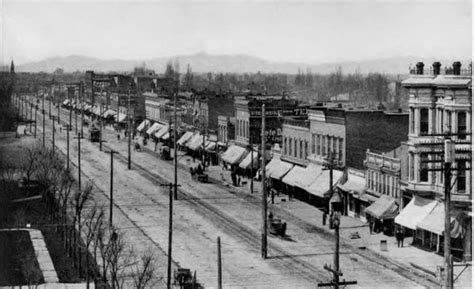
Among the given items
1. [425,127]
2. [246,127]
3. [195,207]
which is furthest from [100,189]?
[425,127]

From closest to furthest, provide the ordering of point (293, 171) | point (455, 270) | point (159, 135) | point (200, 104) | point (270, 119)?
point (455, 270) → point (293, 171) → point (270, 119) → point (200, 104) → point (159, 135)

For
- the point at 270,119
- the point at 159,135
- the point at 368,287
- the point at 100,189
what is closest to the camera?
the point at 368,287

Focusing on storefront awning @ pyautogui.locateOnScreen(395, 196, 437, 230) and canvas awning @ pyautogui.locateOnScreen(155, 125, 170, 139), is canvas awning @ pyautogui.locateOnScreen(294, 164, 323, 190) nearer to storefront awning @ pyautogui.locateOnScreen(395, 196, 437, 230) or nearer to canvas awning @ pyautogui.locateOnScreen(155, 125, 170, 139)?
storefront awning @ pyautogui.locateOnScreen(395, 196, 437, 230)

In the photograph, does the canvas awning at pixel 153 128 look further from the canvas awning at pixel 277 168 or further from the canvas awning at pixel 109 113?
the canvas awning at pixel 277 168

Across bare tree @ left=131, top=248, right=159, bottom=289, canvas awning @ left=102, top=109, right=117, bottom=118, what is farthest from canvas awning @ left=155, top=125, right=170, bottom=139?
bare tree @ left=131, top=248, right=159, bottom=289

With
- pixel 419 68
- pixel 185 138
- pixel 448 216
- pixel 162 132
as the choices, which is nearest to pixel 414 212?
pixel 419 68

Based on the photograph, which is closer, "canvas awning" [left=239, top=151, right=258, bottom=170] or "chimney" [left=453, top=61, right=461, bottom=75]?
"chimney" [left=453, top=61, right=461, bottom=75]

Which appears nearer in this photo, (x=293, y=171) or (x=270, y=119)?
(x=293, y=171)

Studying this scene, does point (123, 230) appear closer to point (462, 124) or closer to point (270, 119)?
point (462, 124)
